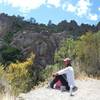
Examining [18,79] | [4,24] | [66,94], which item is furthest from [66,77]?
[4,24]

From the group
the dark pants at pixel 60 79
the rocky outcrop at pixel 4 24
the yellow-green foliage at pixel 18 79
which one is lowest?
the yellow-green foliage at pixel 18 79

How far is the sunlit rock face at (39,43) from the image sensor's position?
66912 mm

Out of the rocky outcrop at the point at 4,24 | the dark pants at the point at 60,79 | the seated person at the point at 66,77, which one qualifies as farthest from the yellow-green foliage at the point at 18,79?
the rocky outcrop at the point at 4,24

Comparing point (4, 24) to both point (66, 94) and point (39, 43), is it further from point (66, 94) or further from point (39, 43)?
point (66, 94)

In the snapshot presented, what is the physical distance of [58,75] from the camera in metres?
15.9

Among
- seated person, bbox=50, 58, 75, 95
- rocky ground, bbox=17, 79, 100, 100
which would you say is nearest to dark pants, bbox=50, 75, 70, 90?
seated person, bbox=50, 58, 75, 95

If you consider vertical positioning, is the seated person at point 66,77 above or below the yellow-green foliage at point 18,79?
above

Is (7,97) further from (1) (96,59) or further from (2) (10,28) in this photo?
(2) (10,28)

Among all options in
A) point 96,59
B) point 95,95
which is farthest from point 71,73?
point 96,59

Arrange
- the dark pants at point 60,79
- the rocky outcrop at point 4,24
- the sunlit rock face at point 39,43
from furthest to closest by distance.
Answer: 1. the rocky outcrop at point 4,24
2. the sunlit rock face at point 39,43
3. the dark pants at point 60,79

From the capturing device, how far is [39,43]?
70562 mm

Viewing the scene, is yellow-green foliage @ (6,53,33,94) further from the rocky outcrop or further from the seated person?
the rocky outcrop

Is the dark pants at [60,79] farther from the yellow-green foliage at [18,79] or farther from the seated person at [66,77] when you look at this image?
the yellow-green foliage at [18,79]

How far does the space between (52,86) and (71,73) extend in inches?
35.5
